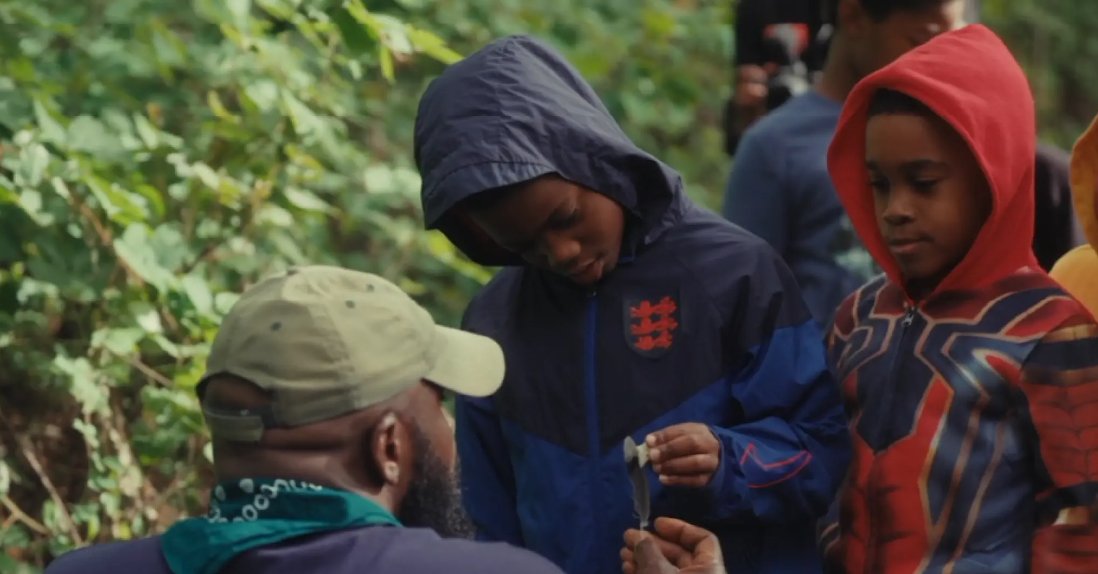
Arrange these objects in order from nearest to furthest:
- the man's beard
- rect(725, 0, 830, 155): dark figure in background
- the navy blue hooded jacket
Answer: the man's beard
the navy blue hooded jacket
rect(725, 0, 830, 155): dark figure in background

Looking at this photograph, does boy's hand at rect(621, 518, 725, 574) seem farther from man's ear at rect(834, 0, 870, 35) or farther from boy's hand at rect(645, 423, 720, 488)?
man's ear at rect(834, 0, 870, 35)

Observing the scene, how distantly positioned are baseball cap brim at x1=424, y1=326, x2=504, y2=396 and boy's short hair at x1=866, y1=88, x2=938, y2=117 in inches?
35.5

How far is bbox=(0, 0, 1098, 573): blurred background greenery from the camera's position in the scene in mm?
4586

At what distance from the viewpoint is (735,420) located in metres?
3.31

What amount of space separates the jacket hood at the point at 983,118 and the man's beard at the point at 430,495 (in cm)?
102

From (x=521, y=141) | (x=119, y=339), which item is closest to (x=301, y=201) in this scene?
(x=119, y=339)

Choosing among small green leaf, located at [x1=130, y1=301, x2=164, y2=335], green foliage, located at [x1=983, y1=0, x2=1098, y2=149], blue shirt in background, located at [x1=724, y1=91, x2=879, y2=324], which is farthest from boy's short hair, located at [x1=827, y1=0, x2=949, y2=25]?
green foliage, located at [x1=983, y1=0, x2=1098, y2=149]

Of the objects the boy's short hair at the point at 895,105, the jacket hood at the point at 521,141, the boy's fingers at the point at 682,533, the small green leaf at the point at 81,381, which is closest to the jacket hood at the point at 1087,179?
the boy's short hair at the point at 895,105

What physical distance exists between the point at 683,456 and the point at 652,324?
A: 0.36 m

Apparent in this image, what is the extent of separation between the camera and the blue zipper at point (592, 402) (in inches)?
130

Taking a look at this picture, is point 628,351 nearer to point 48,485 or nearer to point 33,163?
point 33,163

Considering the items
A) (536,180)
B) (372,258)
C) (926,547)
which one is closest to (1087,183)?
(926,547)

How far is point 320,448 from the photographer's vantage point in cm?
262

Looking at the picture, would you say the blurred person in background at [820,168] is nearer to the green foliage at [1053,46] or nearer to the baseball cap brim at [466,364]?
the baseball cap brim at [466,364]
